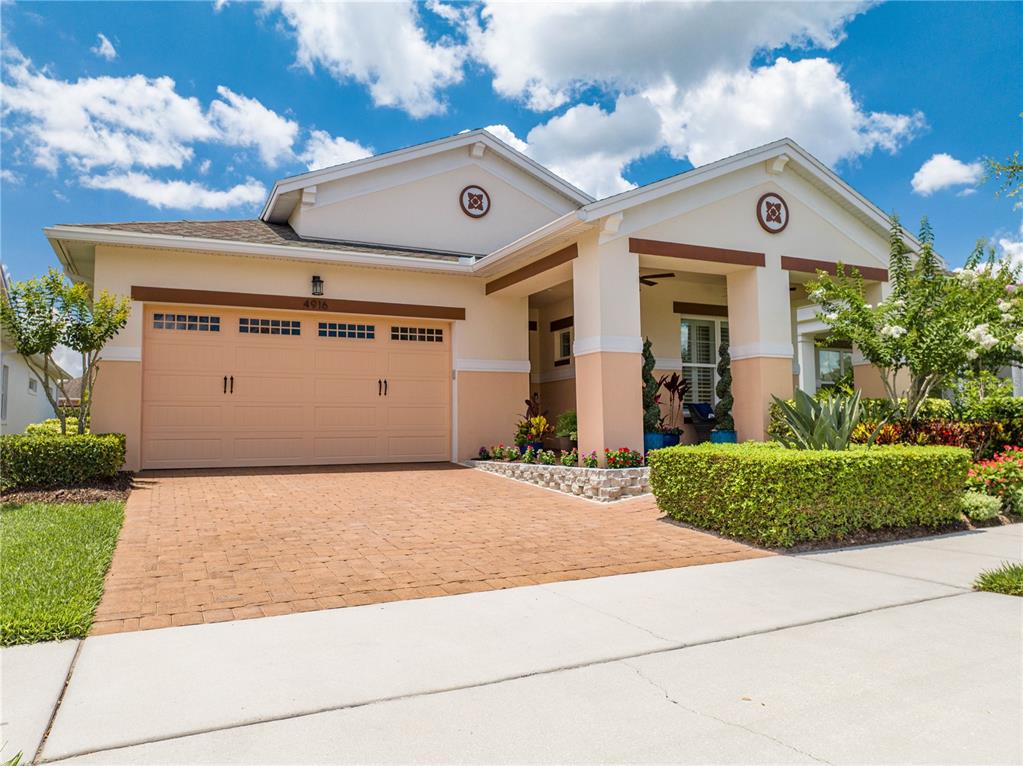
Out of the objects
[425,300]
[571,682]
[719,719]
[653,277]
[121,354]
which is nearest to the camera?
[719,719]

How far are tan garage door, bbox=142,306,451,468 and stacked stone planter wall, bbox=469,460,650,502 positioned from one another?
3.51m

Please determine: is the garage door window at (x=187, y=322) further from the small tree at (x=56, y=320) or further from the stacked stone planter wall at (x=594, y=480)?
the stacked stone planter wall at (x=594, y=480)

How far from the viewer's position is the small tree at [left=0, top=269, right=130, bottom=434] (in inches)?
385

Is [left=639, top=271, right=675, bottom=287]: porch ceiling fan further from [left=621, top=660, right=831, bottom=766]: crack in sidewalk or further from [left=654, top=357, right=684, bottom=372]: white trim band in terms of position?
[left=621, top=660, right=831, bottom=766]: crack in sidewalk

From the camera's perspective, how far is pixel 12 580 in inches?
196

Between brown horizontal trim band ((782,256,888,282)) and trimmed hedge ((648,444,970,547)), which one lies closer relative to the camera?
trimmed hedge ((648,444,970,547))

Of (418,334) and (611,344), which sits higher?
(418,334)

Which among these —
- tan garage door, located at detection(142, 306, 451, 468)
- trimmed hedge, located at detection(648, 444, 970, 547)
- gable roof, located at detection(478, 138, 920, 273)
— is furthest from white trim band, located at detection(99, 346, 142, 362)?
trimmed hedge, located at detection(648, 444, 970, 547)

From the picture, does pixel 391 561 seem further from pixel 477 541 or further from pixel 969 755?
pixel 969 755

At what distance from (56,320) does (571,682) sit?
9751 millimetres

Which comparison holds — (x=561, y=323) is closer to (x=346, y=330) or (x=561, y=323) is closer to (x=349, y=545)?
(x=346, y=330)

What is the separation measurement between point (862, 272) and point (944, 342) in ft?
11.6

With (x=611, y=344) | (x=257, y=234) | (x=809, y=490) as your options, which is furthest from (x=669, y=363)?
(x=257, y=234)

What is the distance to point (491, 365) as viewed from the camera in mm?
14391
